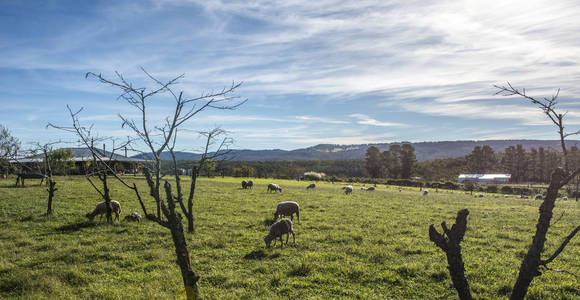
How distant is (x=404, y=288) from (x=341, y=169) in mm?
185181

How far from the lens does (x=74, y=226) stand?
16859mm

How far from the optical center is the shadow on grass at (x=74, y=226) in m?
16.1

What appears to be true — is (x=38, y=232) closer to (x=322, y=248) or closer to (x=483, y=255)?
(x=322, y=248)

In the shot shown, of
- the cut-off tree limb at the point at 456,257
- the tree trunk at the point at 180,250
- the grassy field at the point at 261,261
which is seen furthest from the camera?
the grassy field at the point at 261,261

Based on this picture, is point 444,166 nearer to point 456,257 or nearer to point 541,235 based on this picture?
point 456,257

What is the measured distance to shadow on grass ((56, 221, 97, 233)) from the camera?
52.7 ft

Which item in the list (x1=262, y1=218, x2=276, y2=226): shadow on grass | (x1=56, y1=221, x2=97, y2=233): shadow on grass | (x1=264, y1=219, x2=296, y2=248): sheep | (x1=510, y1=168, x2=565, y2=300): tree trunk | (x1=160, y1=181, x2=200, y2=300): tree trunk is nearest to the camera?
(x1=510, y1=168, x2=565, y2=300): tree trunk

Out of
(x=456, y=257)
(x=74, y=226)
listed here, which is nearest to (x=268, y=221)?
(x=74, y=226)

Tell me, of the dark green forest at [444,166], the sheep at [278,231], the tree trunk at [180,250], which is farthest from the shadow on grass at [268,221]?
the dark green forest at [444,166]

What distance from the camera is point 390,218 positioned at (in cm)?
A: 2047

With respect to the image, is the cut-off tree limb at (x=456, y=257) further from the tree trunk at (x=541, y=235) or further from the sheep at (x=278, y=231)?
the sheep at (x=278, y=231)

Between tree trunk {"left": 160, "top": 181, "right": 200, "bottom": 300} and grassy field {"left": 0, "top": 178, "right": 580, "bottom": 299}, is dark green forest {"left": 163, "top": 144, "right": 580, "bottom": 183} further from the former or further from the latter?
tree trunk {"left": 160, "top": 181, "right": 200, "bottom": 300}

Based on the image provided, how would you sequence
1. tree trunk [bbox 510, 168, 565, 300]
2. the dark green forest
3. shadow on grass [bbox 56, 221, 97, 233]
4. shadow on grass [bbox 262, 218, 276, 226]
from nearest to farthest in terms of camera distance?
tree trunk [bbox 510, 168, 565, 300] → shadow on grass [bbox 56, 221, 97, 233] → shadow on grass [bbox 262, 218, 276, 226] → the dark green forest

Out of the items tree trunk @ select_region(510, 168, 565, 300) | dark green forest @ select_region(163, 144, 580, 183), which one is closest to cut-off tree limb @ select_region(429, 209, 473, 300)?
tree trunk @ select_region(510, 168, 565, 300)
